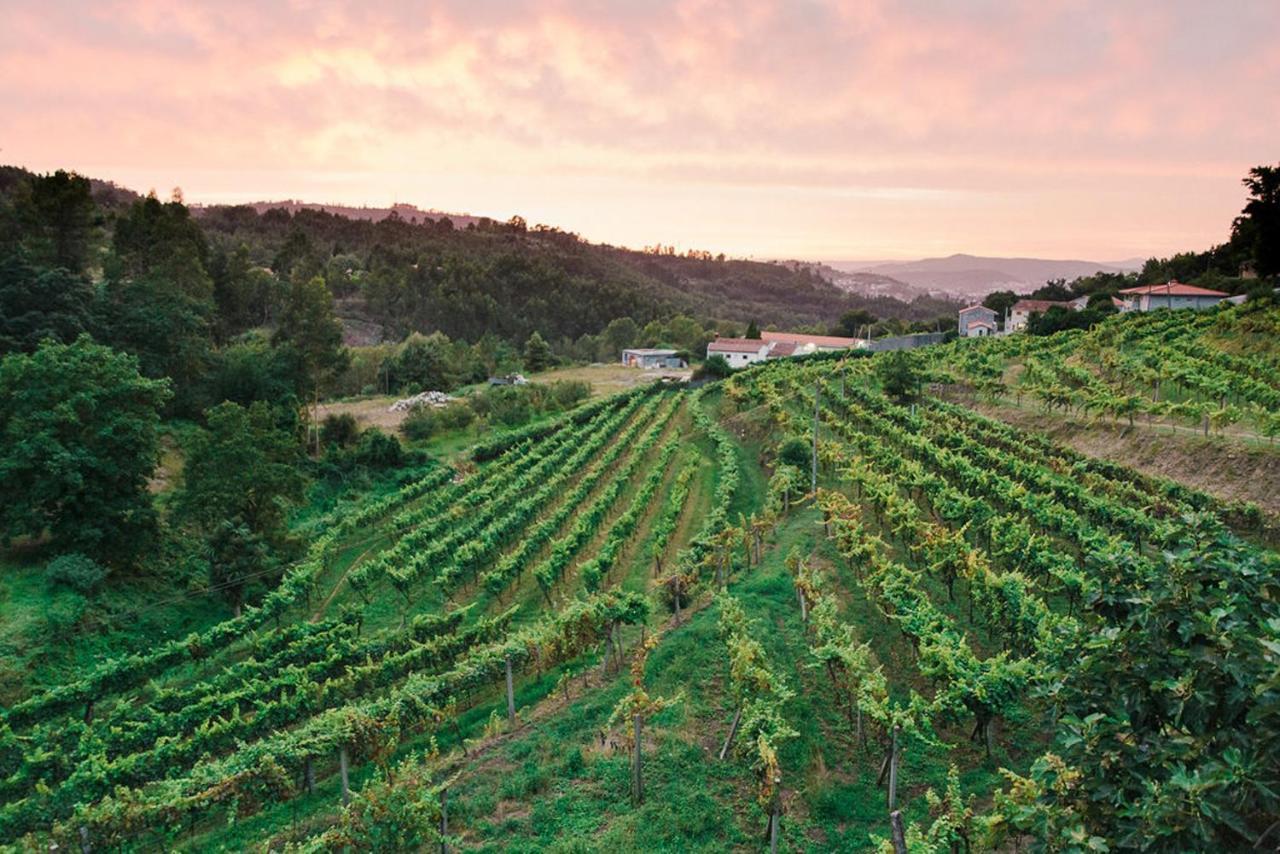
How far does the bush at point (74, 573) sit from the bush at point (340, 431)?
68.1 feet

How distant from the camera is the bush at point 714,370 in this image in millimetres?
68375

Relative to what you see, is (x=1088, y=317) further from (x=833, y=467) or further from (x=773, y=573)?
(x=773, y=573)

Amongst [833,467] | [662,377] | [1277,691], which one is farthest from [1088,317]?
[1277,691]

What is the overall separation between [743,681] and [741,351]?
67.5 meters

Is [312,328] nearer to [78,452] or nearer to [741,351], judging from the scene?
[78,452]

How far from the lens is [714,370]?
6862cm

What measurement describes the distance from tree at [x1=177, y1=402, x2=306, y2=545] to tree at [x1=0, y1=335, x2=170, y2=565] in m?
1.41

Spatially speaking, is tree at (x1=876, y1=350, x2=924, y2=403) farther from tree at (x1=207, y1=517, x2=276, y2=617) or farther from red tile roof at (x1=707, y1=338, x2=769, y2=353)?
tree at (x1=207, y1=517, x2=276, y2=617)

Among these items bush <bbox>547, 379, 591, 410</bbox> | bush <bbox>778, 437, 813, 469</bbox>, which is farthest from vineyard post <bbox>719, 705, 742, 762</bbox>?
bush <bbox>547, 379, 591, 410</bbox>

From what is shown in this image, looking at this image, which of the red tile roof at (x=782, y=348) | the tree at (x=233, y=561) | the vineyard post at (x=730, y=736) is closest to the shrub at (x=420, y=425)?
the tree at (x=233, y=561)

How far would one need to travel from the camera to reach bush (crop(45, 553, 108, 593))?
2272cm

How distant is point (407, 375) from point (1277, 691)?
62.7 m

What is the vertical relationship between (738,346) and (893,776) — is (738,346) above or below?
above

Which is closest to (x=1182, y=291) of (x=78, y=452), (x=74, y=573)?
(x=78, y=452)
